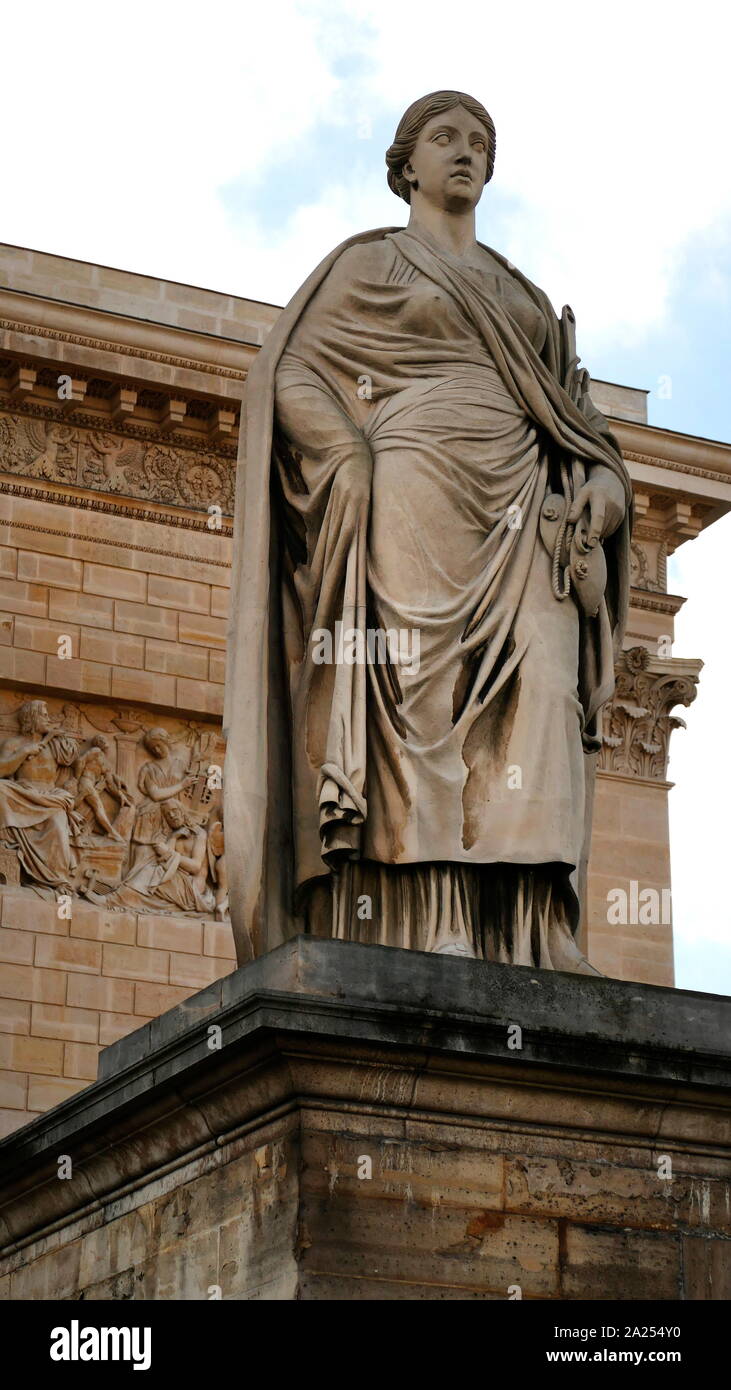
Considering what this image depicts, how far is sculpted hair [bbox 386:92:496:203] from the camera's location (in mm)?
8633

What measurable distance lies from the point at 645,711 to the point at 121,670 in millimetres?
4574

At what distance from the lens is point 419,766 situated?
25.3 feet

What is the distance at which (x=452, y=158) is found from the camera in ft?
28.2

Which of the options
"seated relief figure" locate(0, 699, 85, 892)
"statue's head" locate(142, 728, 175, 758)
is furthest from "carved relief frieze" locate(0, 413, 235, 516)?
"seated relief figure" locate(0, 699, 85, 892)

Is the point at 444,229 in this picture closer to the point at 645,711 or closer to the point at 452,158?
the point at 452,158

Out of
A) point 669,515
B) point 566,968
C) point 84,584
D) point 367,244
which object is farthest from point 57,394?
point 566,968

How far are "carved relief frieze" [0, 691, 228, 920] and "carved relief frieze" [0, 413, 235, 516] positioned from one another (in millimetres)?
1780

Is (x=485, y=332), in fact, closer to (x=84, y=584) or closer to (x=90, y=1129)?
(x=90, y=1129)

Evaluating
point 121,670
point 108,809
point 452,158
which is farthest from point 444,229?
point 121,670

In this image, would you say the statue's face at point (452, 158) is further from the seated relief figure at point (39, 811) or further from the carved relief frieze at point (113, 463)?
the carved relief frieze at point (113, 463)

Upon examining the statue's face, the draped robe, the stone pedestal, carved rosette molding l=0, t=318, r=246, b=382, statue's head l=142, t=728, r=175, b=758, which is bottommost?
the stone pedestal

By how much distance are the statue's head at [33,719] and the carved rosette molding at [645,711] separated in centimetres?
485

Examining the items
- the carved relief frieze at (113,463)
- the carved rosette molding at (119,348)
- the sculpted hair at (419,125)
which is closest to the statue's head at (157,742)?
the carved relief frieze at (113,463)

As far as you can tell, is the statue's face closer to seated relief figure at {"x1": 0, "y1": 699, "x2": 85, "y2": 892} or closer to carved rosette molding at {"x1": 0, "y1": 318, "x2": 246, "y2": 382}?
seated relief figure at {"x1": 0, "y1": 699, "x2": 85, "y2": 892}
